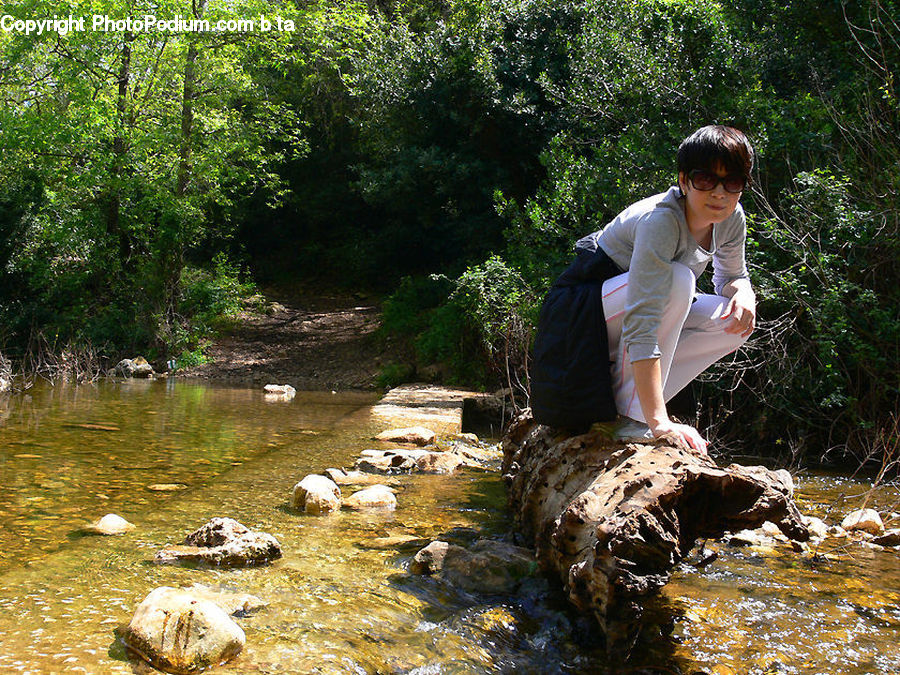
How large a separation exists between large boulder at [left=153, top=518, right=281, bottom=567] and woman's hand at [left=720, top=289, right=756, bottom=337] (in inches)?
82.9

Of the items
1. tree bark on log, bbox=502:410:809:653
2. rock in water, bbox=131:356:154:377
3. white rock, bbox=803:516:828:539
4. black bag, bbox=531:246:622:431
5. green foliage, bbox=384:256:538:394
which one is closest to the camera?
tree bark on log, bbox=502:410:809:653

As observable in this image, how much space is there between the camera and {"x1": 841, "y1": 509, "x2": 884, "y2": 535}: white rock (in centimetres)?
404

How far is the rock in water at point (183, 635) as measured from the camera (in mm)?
2020

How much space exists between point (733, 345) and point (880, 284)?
14.1 ft

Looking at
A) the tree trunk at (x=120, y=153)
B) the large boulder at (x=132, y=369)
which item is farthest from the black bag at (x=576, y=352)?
the tree trunk at (x=120, y=153)

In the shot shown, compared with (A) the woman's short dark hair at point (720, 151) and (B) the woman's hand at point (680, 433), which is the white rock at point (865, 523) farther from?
(A) the woman's short dark hair at point (720, 151)

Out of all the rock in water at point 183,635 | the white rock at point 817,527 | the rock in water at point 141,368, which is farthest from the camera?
the rock in water at point 141,368

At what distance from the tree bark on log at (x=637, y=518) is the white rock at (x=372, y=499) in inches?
56.0

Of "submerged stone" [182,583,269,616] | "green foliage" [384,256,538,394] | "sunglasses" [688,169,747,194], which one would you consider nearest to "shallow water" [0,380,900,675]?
"submerged stone" [182,583,269,616]

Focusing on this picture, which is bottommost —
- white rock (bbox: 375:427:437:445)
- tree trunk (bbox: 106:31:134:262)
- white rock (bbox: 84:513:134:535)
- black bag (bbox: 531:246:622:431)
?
white rock (bbox: 375:427:437:445)

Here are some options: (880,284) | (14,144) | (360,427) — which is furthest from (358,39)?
(880,284)

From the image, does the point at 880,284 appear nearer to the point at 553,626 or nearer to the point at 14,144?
Result: the point at 553,626

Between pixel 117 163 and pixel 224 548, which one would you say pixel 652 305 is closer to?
pixel 224 548

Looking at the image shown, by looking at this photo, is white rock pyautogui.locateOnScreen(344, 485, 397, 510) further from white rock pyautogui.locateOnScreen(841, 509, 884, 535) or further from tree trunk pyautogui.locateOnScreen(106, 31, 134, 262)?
tree trunk pyautogui.locateOnScreen(106, 31, 134, 262)
